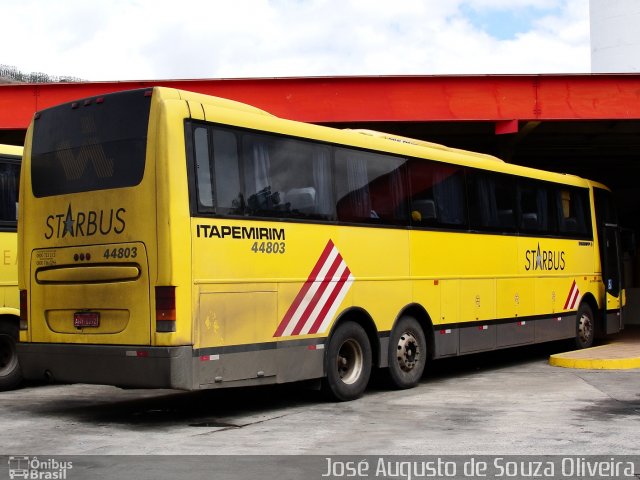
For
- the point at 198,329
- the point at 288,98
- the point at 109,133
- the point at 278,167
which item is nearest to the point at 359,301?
the point at 278,167

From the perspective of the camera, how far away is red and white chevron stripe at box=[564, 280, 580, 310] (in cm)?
1736

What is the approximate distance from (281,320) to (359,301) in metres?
1.52

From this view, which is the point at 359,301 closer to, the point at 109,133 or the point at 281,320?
the point at 281,320

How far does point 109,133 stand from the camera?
388 inches

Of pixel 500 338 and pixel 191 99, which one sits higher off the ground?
pixel 191 99

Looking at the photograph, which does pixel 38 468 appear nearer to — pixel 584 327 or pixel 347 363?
pixel 347 363

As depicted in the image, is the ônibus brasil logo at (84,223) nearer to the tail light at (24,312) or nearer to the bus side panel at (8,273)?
the tail light at (24,312)

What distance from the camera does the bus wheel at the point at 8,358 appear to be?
42.4 feet

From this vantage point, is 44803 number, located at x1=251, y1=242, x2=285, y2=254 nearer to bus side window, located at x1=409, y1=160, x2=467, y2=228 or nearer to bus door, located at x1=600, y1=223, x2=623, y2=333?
bus side window, located at x1=409, y1=160, x2=467, y2=228

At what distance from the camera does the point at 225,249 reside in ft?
31.9

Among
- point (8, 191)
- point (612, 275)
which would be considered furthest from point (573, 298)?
point (8, 191)

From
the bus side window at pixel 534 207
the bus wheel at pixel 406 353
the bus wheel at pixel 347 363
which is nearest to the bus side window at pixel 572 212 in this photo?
the bus side window at pixel 534 207

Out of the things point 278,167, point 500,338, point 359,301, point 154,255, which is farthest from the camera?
point 500,338

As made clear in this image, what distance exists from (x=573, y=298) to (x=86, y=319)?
10.6m
